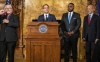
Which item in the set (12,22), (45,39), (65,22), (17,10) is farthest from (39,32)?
(17,10)

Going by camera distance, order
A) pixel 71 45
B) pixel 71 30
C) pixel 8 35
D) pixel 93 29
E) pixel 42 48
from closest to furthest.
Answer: pixel 42 48 < pixel 8 35 < pixel 93 29 < pixel 71 30 < pixel 71 45

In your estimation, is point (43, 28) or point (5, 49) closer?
point (43, 28)

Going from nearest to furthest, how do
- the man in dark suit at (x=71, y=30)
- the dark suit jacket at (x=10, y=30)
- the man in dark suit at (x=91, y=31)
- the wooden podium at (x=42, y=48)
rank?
the wooden podium at (x=42, y=48) → the dark suit jacket at (x=10, y=30) → the man in dark suit at (x=91, y=31) → the man in dark suit at (x=71, y=30)

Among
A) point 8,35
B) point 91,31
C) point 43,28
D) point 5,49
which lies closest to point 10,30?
point 8,35

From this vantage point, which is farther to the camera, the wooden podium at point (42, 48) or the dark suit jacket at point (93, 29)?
the dark suit jacket at point (93, 29)

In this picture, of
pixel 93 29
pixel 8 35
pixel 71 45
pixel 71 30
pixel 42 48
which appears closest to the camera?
pixel 42 48

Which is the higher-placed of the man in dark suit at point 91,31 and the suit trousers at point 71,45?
the man in dark suit at point 91,31

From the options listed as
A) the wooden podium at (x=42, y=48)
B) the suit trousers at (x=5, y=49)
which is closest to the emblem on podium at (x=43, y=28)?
the wooden podium at (x=42, y=48)

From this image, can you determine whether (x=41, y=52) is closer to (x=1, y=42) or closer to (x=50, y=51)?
(x=50, y=51)

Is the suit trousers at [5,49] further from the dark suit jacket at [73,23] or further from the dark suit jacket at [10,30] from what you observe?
the dark suit jacket at [73,23]

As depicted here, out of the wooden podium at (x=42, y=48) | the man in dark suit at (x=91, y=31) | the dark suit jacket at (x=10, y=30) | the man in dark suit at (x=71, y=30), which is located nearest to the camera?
the wooden podium at (x=42, y=48)

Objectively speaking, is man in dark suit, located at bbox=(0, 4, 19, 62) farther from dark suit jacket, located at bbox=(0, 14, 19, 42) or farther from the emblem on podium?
the emblem on podium

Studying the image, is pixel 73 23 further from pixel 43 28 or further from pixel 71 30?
pixel 43 28

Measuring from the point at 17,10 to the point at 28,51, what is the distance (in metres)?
→ 2.97
